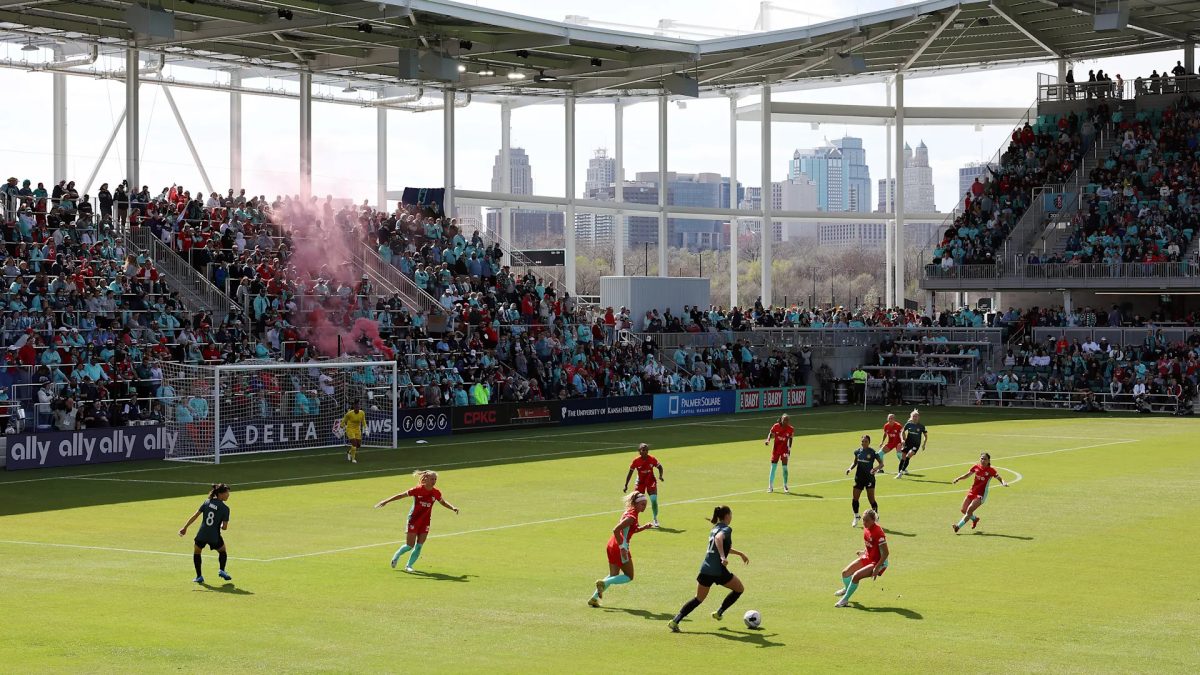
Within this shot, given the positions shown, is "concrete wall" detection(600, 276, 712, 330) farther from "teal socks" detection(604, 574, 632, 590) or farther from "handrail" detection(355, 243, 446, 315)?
"teal socks" detection(604, 574, 632, 590)

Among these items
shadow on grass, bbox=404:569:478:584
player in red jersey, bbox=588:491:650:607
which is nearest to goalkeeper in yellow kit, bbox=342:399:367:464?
shadow on grass, bbox=404:569:478:584

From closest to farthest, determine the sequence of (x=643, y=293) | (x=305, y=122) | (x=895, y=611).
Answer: (x=895, y=611) → (x=305, y=122) → (x=643, y=293)

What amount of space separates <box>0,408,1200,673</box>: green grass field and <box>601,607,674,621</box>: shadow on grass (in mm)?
100

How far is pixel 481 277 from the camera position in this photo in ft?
195

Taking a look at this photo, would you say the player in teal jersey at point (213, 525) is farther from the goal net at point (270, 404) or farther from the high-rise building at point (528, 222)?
the high-rise building at point (528, 222)

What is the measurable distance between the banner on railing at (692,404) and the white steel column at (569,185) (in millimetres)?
13610

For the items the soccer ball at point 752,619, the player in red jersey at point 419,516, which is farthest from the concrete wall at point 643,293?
the soccer ball at point 752,619

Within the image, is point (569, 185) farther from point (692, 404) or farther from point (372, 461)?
point (372, 461)

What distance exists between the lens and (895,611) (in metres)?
19.6

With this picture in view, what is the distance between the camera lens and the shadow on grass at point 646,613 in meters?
19.1

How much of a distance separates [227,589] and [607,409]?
115 ft

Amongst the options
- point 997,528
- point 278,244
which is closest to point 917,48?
point 278,244

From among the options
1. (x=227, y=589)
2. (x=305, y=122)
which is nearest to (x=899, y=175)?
(x=305, y=122)

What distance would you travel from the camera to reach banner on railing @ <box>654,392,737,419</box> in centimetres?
5762
